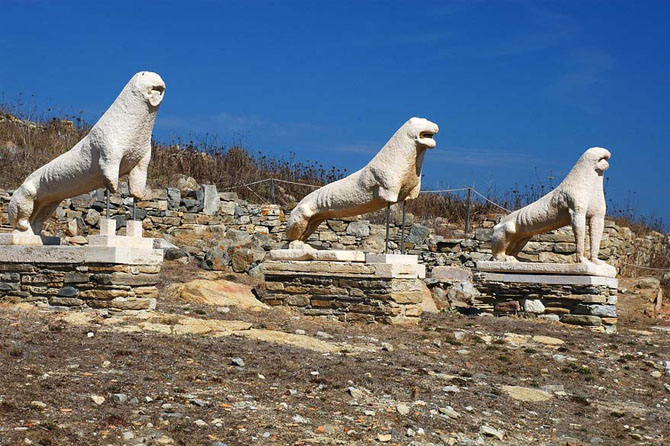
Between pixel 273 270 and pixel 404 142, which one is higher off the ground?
pixel 404 142

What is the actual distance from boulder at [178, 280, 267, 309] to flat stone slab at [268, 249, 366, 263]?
70 centimetres

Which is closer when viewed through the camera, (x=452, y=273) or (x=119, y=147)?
(x=119, y=147)

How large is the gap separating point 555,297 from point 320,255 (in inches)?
155

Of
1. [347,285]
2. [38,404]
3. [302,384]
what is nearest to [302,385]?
[302,384]

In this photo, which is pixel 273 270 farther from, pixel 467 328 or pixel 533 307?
pixel 533 307

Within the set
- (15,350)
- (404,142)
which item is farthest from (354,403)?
(404,142)

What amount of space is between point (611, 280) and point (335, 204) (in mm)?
4473

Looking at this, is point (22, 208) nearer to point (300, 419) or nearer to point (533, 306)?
point (300, 419)

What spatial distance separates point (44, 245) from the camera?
31.5ft

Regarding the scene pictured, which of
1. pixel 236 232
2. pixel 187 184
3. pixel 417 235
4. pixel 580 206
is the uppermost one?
pixel 187 184

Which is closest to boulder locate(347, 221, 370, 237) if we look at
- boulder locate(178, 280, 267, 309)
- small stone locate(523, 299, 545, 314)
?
small stone locate(523, 299, 545, 314)

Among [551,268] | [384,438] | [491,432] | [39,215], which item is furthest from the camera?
[551,268]

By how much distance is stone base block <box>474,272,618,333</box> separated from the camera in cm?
1173

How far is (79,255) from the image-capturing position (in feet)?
29.0
